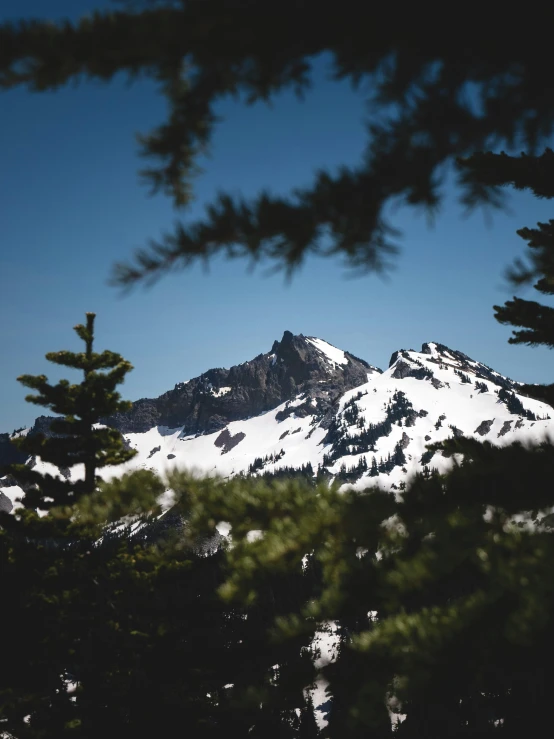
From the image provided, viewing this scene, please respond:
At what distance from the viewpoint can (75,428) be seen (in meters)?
12.4

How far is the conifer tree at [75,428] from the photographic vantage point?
477 inches

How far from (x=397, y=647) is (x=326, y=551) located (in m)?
0.60

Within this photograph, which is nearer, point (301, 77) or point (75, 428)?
point (301, 77)

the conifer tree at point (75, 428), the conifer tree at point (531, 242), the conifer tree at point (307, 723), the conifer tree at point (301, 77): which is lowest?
the conifer tree at point (307, 723)

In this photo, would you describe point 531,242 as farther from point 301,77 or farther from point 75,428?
point 75,428

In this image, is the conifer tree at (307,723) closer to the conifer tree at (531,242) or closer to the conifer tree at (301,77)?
the conifer tree at (531,242)

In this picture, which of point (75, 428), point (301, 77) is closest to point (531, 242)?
point (301, 77)

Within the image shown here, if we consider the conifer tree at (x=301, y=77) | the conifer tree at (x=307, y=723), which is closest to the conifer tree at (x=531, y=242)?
the conifer tree at (x=301, y=77)

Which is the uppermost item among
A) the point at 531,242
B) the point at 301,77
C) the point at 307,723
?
the point at 531,242

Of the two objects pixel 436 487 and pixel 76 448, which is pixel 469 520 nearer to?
pixel 436 487

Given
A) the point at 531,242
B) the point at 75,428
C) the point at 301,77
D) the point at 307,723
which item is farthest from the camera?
the point at 307,723

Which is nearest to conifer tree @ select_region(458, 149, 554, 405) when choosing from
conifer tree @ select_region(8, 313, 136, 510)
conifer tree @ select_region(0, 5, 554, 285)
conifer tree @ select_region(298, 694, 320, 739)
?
conifer tree @ select_region(0, 5, 554, 285)

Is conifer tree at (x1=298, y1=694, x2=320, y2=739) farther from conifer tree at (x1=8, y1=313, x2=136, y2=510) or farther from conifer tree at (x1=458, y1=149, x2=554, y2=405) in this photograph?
conifer tree at (x1=458, y1=149, x2=554, y2=405)

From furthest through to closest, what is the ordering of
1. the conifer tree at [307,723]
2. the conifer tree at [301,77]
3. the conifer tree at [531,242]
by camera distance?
1. the conifer tree at [307,723]
2. the conifer tree at [531,242]
3. the conifer tree at [301,77]
